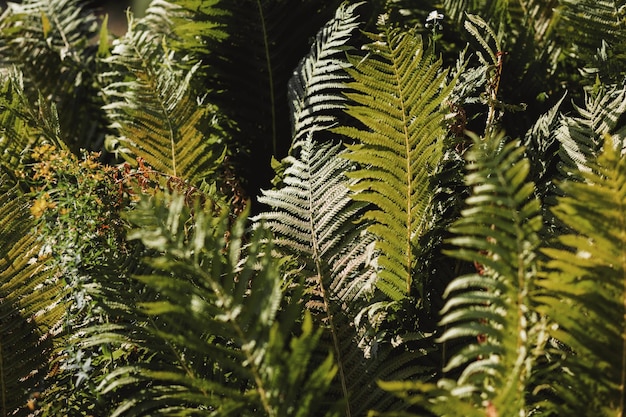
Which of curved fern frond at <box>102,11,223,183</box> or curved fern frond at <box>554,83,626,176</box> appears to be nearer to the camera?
curved fern frond at <box>554,83,626,176</box>

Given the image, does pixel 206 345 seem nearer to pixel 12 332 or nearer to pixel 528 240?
pixel 528 240

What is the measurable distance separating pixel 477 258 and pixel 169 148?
3.46ft

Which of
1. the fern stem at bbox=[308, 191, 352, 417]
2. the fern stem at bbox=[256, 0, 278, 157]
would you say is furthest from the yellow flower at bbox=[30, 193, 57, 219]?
the fern stem at bbox=[256, 0, 278, 157]

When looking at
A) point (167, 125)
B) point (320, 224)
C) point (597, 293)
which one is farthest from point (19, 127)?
point (597, 293)

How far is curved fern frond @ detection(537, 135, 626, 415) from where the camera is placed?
92 centimetres

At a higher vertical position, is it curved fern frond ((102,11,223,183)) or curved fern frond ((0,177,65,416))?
curved fern frond ((102,11,223,183))

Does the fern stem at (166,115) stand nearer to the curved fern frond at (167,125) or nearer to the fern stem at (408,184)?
the curved fern frond at (167,125)

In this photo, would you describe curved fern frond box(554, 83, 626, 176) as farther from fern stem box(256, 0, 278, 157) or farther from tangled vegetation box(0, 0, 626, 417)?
fern stem box(256, 0, 278, 157)

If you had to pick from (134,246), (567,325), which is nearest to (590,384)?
(567,325)

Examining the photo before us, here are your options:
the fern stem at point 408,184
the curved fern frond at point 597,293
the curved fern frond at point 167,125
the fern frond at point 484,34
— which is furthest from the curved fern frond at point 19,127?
the curved fern frond at point 597,293

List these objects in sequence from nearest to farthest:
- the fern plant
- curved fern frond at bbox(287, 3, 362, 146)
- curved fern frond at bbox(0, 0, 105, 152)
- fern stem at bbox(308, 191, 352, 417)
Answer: the fern plant, fern stem at bbox(308, 191, 352, 417), curved fern frond at bbox(287, 3, 362, 146), curved fern frond at bbox(0, 0, 105, 152)

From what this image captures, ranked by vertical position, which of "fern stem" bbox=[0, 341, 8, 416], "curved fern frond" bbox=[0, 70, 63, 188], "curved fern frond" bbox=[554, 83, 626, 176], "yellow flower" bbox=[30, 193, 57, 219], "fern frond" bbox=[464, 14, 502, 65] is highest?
"fern frond" bbox=[464, 14, 502, 65]

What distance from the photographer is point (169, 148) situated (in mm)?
1779

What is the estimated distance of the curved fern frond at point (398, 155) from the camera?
4.32ft
